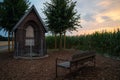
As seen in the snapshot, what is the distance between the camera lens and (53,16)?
933 inches

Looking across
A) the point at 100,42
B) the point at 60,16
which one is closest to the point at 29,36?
the point at 60,16

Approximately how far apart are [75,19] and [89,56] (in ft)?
46.8

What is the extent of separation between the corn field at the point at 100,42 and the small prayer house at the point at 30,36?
29.6 feet

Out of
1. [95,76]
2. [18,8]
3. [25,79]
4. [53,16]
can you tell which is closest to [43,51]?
[53,16]

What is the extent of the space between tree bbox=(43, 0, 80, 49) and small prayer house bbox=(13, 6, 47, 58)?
3.11 meters

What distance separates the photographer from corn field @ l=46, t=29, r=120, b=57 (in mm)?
21281

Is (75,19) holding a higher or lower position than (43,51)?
higher

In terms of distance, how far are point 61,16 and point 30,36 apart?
576cm

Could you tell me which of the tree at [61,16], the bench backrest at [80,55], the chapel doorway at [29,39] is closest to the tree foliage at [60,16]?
the tree at [61,16]

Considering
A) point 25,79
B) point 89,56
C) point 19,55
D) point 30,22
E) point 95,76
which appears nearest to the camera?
point 95,76

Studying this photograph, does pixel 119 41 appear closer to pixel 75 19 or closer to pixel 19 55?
pixel 75 19

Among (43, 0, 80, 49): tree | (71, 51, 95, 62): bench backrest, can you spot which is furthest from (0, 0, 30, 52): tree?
(71, 51, 95, 62): bench backrest

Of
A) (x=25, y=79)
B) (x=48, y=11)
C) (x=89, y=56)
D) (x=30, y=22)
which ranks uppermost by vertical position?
(x=48, y=11)

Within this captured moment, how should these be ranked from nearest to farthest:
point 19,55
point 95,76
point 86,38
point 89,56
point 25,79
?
point 95,76, point 25,79, point 89,56, point 19,55, point 86,38
